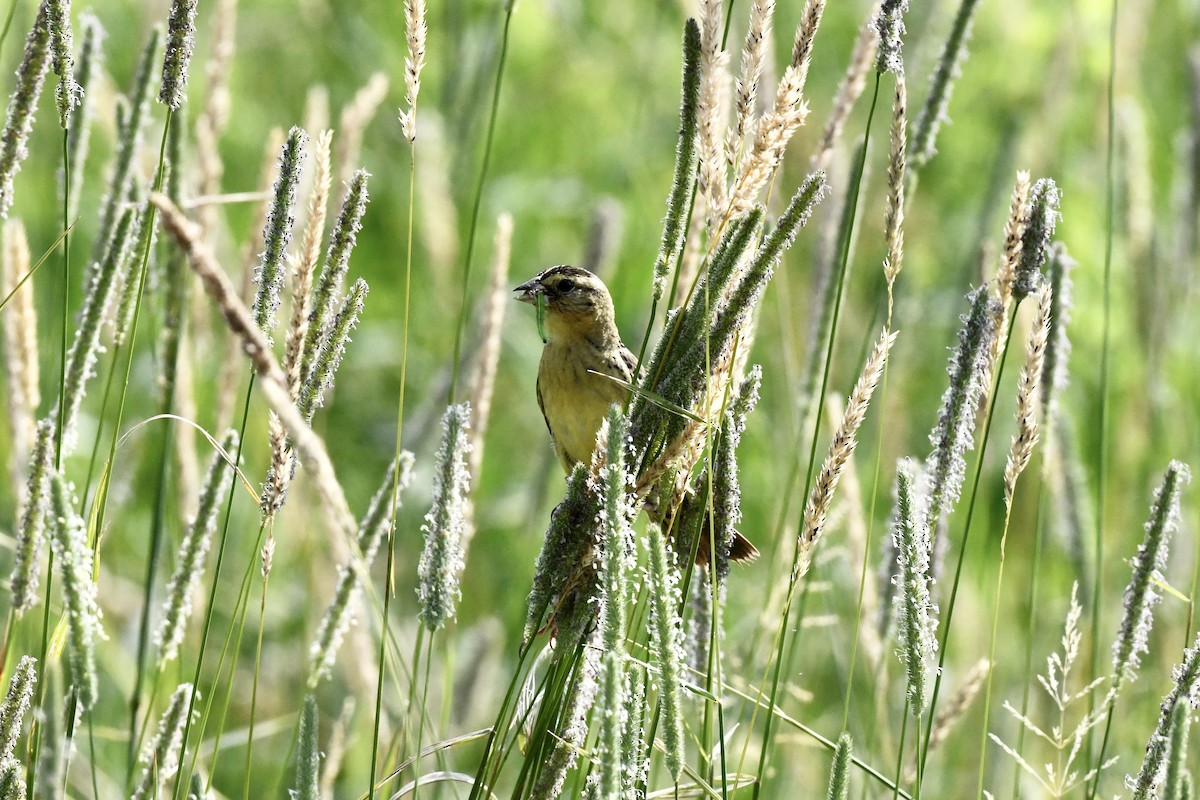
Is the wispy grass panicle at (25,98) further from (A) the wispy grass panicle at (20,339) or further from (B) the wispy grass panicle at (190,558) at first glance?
(B) the wispy grass panicle at (190,558)

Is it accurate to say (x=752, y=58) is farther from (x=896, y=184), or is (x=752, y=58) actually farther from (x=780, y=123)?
(x=896, y=184)

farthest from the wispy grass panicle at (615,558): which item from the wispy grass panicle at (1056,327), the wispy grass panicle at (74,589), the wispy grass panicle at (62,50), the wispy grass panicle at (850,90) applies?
the wispy grass panicle at (850,90)

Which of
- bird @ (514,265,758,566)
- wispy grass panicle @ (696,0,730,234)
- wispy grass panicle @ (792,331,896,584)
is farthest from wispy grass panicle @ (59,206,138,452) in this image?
bird @ (514,265,758,566)

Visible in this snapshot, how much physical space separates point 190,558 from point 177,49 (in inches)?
20.1

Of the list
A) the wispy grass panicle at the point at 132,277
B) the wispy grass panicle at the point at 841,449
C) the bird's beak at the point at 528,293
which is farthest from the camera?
the bird's beak at the point at 528,293

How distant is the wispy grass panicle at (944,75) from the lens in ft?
5.85

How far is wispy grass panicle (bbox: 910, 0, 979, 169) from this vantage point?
5.85 feet

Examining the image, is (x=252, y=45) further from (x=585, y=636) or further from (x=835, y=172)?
(x=585, y=636)

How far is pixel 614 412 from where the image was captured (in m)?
1.17

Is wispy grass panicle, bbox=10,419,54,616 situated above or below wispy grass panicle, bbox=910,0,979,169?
below

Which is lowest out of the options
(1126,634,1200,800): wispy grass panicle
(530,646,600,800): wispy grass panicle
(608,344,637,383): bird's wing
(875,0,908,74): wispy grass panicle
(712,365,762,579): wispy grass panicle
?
(530,646,600,800): wispy grass panicle

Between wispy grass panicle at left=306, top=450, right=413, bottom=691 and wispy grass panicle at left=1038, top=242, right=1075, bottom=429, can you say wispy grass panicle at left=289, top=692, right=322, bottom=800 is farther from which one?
wispy grass panicle at left=1038, top=242, right=1075, bottom=429

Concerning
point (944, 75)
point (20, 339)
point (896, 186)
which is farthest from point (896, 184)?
point (20, 339)

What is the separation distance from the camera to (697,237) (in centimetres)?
175
